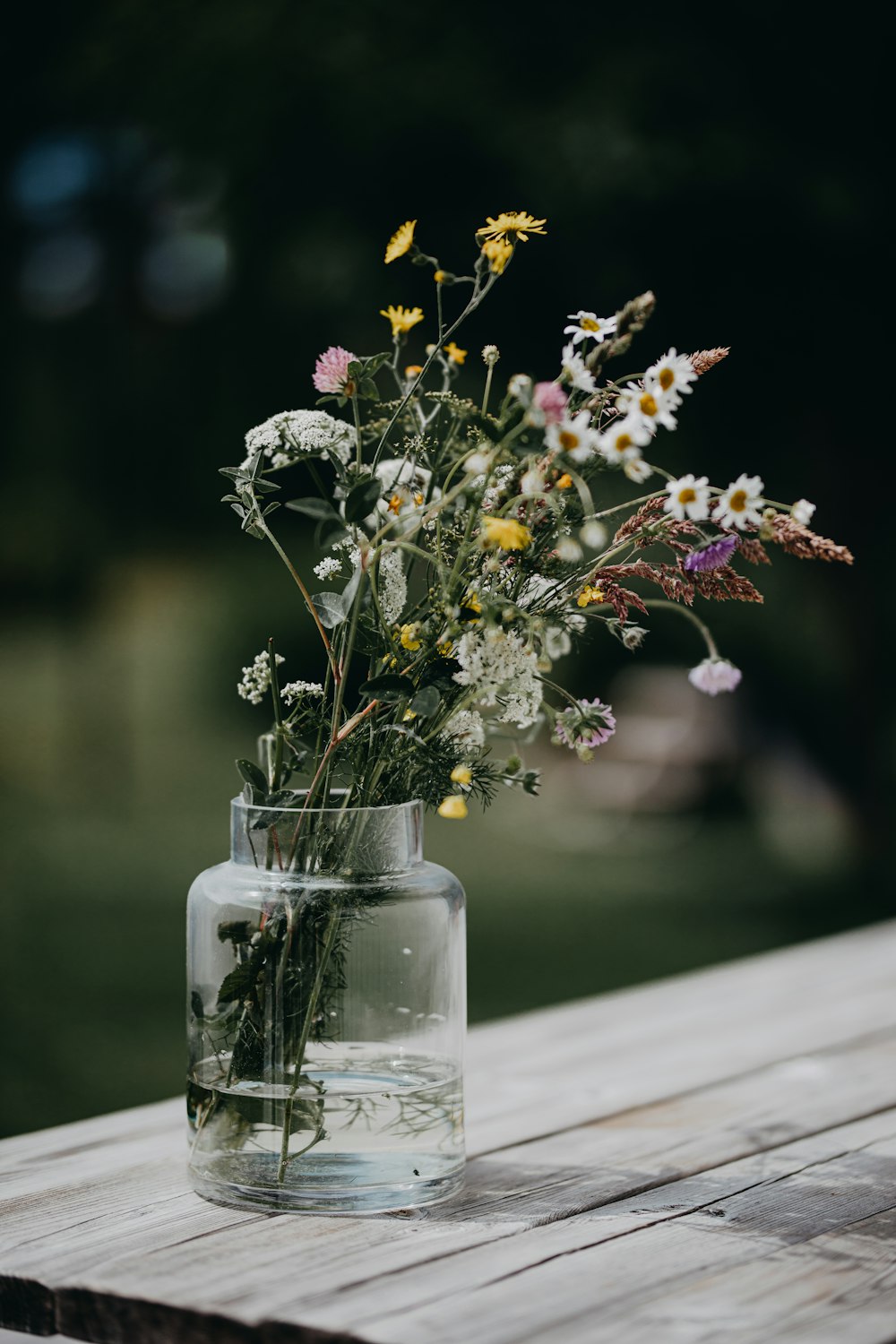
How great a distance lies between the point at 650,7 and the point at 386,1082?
338 cm

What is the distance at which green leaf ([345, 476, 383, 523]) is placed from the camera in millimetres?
1092

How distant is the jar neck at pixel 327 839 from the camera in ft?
3.77

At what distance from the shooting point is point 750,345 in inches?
162

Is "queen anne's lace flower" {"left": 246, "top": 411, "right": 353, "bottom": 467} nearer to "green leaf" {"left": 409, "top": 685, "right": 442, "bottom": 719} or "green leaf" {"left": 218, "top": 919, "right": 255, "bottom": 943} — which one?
"green leaf" {"left": 409, "top": 685, "right": 442, "bottom": 719}

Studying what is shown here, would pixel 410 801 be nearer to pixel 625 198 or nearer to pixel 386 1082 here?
pixel 386 1082

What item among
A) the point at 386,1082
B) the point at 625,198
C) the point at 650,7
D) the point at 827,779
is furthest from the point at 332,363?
the point at 827,779

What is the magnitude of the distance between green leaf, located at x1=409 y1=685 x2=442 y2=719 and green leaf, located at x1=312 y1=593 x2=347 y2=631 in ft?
0.30

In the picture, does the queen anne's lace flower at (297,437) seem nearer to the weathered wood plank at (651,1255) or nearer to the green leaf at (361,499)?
the green leaf at (361,499)

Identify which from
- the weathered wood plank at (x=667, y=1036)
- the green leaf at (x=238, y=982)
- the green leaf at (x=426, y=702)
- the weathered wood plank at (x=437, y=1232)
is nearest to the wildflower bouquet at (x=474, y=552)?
the green leaf at (x=426, y=702)

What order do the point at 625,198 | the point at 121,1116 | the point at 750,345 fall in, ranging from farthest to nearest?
the point at 750,345
the point at 625,198
the point at 121,1116

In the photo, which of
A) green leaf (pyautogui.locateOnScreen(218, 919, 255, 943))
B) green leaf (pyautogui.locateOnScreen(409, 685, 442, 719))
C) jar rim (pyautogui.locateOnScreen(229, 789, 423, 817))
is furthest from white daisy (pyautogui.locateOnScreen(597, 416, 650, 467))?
green leaf (pyautogui.locateOnScreen(218, 919, 255, 943))

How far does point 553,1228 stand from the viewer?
1.14 meters

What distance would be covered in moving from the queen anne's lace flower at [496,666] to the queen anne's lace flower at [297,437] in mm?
187

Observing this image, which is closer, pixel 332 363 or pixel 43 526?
pixel 332 363
